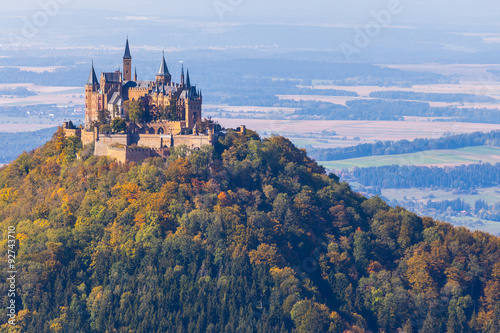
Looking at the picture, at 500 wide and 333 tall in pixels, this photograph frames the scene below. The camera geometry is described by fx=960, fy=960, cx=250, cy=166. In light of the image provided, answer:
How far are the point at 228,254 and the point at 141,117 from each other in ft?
53.9

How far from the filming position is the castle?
78750mm

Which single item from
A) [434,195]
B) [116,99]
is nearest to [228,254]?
[116,99]

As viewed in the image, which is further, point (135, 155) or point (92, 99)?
point (92, 99)

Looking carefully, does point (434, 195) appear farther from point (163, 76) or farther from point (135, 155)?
point (135, 155)

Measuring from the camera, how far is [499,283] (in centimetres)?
7531

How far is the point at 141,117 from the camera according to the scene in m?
81.1

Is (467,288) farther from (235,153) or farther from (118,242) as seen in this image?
(118,242)

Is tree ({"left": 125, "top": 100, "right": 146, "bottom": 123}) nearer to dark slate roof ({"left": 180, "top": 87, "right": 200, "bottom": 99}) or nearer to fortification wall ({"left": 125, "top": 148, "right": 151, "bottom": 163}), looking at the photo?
dark slate roof ({"left": 180, "top": 87, "right": 200, "bottom": 99})

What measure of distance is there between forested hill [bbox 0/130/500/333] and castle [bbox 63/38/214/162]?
1.34 metres

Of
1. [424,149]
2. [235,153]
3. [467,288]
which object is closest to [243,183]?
[235,153]

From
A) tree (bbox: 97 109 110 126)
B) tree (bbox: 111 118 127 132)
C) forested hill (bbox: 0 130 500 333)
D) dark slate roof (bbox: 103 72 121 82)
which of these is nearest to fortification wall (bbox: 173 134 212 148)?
forested hill (bbox: 0 130 500 333)

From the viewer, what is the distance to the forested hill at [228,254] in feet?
225

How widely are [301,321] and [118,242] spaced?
15.6m

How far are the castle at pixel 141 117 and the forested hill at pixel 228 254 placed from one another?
1341 mm
